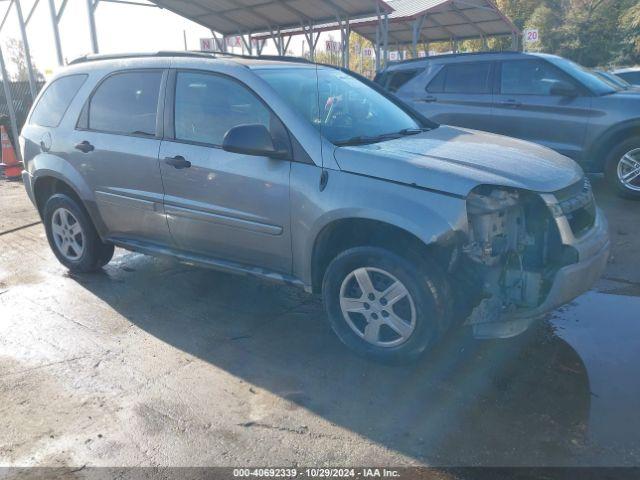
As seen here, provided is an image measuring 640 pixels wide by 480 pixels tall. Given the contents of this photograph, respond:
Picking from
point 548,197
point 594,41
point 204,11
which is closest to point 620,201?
point 548,197

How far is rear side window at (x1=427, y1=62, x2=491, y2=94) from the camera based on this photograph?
7.94 metres

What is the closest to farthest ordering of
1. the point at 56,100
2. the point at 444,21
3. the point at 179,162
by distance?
the point at 179,162, the point at 56,100, the point at 444,21

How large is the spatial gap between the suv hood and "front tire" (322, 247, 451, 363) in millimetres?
480

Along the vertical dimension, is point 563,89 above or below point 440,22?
below

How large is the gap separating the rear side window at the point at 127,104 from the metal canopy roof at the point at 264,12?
8.12 metres

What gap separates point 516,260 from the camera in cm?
325

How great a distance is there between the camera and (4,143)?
11047mm

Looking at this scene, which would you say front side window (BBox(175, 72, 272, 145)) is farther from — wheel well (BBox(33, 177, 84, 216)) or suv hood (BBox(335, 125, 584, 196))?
wheel well (BBox(33, 177, 84, 216))

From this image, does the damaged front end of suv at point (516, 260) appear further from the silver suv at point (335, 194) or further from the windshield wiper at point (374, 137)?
the windshield wiper at point (374, 137)

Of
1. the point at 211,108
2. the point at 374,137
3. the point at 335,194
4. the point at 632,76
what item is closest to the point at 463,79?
the point at 374,137

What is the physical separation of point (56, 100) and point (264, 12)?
9.39m

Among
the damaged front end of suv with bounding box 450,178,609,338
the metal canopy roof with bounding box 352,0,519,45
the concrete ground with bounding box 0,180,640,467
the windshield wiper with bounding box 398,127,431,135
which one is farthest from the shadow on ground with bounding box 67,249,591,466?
the metal canopy roof with bounding box 352,0,519,45

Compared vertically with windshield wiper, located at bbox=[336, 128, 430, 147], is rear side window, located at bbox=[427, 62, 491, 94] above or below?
above

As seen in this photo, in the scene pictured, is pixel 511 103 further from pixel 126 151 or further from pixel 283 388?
pixel 283 388
